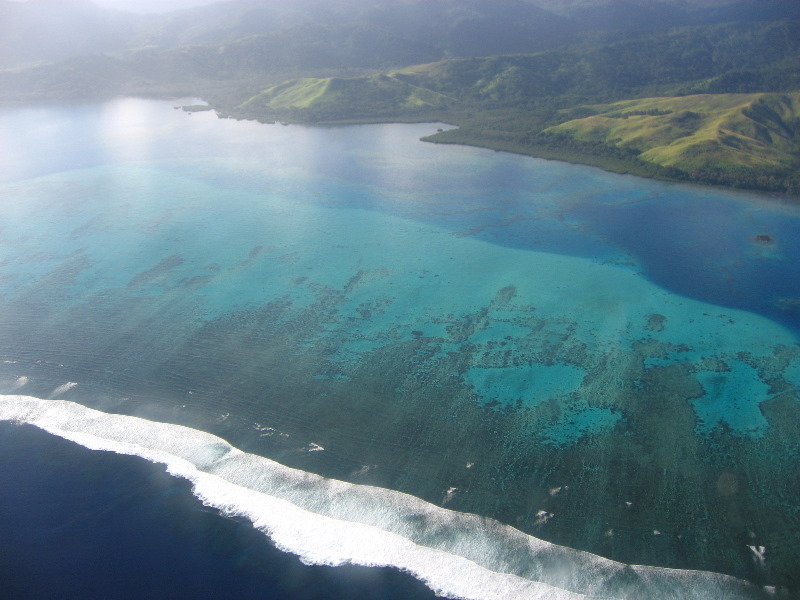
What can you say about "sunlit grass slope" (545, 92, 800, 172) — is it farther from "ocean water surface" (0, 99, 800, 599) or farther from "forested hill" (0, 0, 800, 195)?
"ocean water surface" (0, 99, 800, 599)

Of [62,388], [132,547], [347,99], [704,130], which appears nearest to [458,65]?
[347,99]

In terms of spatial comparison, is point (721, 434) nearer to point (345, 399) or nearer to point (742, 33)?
point (345, 399)

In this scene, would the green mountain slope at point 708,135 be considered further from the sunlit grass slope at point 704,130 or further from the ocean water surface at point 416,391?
the ocean water surface at point 416,391

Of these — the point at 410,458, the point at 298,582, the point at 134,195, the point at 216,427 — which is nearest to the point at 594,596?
the point at 410,458

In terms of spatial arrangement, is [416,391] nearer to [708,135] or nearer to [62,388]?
[62,388]

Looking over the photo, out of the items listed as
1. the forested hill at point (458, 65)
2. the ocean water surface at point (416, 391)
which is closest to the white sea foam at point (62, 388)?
the ocean water surface at point (416, 391)
